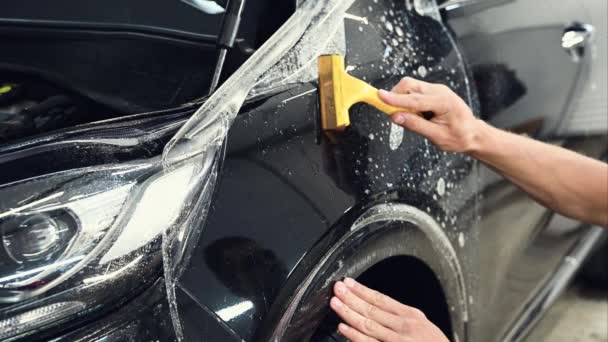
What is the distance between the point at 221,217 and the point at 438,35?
69 cm

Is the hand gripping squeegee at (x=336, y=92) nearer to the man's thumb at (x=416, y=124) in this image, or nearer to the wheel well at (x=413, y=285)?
the man's thumb at (x=416, y=124)

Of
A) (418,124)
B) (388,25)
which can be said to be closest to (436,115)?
(418,124)

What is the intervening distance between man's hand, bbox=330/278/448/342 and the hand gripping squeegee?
246 millimetres

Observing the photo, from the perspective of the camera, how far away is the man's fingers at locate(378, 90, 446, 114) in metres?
0.96

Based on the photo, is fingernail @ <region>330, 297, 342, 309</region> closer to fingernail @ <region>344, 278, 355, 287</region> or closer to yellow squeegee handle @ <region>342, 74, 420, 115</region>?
fingernail @ <region>344, 278, 355, 287</region>

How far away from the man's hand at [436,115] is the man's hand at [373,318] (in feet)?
0.97

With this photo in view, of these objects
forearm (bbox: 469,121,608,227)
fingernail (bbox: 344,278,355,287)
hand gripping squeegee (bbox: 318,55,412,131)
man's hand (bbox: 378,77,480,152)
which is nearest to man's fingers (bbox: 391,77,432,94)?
man's hand (bbox: 378,77,480,152)

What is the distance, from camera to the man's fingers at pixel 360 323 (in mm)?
874

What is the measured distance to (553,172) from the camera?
1.22 m

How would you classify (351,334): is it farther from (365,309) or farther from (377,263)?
(377,263)

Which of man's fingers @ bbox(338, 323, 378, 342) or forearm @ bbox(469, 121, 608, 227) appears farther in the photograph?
forearm @ bbox(469, 121, 608, 227)

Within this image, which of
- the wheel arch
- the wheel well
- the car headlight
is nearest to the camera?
the car headlight

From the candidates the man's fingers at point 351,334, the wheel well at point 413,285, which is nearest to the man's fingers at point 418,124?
the wheel well at point 413,285

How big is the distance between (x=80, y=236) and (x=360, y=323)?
0.44 metres
